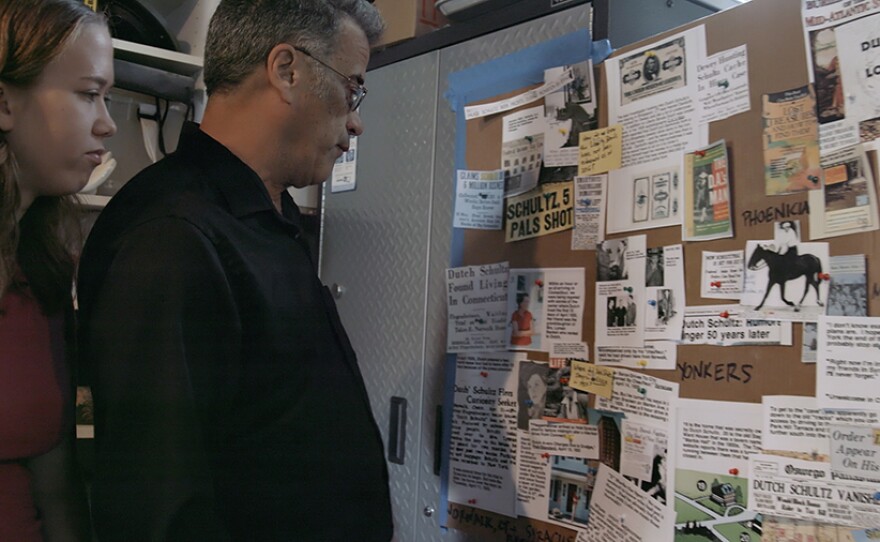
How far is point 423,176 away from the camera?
1.84 metres

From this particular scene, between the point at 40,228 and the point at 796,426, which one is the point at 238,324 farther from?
the point at 796,426

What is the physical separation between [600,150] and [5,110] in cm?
104

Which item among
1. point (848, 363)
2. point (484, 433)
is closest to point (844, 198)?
point (848, 363)

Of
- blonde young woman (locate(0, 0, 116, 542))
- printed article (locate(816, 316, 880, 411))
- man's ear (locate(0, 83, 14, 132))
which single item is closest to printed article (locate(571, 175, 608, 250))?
printed article (locate(816, 316, 880, 411))

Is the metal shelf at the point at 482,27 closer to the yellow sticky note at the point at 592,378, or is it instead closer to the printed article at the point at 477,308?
the printed article at the point at 477,308

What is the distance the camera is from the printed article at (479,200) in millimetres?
1663

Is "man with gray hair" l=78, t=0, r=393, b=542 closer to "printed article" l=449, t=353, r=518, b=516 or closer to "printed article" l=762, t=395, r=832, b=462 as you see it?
"printed article" l=449, t=353, r=518, b=516

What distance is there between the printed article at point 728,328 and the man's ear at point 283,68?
2.62ft

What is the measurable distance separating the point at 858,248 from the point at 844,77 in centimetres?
27

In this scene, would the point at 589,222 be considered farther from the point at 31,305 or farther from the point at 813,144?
the point at 31,305

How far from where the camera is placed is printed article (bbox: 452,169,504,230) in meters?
1.66

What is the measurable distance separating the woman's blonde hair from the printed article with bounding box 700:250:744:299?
1.09m

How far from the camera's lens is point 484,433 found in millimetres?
1639

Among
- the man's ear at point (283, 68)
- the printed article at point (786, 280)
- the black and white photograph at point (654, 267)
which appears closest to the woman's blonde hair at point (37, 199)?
the man's ear at point (283, 68)
